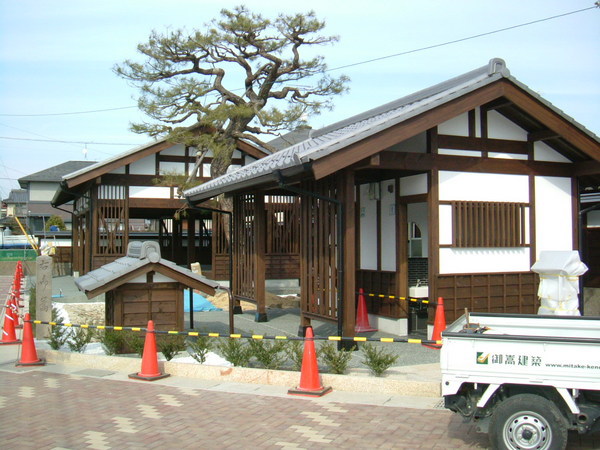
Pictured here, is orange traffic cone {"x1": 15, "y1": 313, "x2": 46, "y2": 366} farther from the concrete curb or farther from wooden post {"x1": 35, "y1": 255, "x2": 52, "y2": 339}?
wooden post {"x1": 35, "y1": 255, "x2": 52, "y2": 339}

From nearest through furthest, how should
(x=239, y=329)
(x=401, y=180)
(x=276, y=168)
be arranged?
1. (x=276, y=168)
2. (x=401, y=180)
3. (x=239, y=329)

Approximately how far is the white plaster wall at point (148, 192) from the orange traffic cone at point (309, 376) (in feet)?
54.1

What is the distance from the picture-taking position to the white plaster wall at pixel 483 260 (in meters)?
11.4

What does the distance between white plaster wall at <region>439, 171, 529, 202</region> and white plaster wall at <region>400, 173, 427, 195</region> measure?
12.7 inches

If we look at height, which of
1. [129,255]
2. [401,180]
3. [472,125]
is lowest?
[129,255]

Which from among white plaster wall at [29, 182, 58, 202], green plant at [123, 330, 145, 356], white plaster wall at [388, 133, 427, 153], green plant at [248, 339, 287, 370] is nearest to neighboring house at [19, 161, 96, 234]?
white plaster wall at [29, 182, 58, 202]

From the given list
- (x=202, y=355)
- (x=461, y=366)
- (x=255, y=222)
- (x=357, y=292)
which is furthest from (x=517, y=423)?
(x=255, y=222)

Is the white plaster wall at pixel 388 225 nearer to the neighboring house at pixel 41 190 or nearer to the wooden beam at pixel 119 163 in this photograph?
the wooden beam at pixel 119 163

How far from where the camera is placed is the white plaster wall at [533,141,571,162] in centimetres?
1239

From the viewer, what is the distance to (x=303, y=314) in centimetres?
1196

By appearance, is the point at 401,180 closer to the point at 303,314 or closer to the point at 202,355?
the point at 303,314

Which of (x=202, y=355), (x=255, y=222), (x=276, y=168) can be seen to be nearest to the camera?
(x=202, y=355)

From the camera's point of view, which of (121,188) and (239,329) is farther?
(121,188)

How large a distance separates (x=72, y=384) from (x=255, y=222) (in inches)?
255
